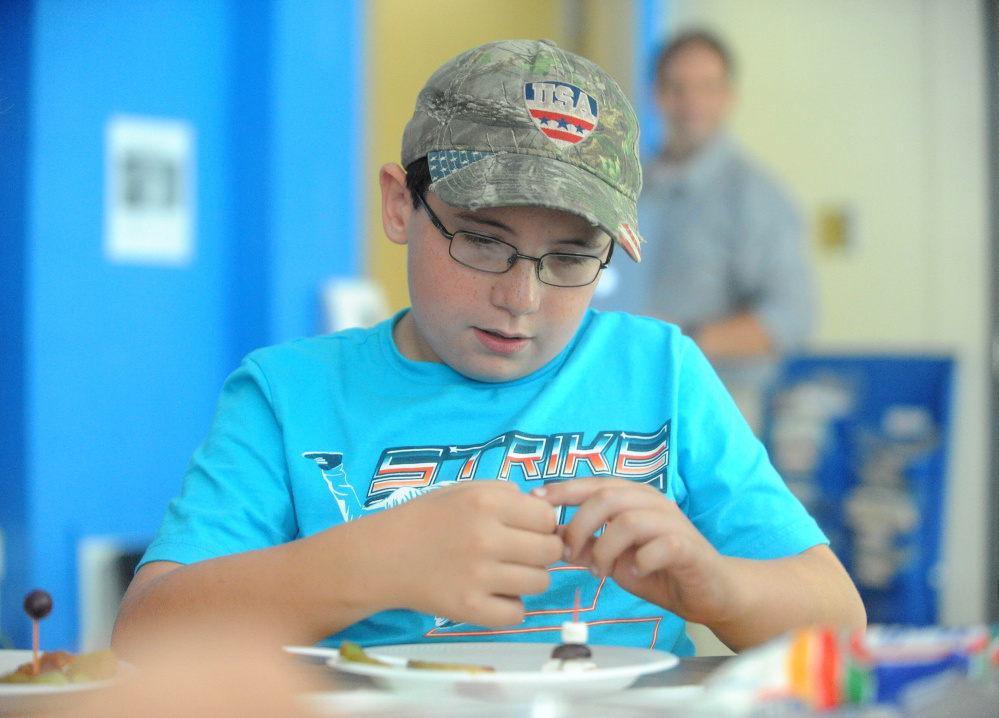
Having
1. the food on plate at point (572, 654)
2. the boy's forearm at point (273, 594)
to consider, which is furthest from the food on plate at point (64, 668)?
the food on plate at point (572, 654)

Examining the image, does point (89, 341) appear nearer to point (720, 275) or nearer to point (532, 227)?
point (720, 275)

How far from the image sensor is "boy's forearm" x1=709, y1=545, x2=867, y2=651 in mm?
868

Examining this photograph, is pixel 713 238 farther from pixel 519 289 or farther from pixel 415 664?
pixel 415 664

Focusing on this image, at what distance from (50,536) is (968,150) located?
3258 mm

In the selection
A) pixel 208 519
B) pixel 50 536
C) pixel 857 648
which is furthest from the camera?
pixel 50 536

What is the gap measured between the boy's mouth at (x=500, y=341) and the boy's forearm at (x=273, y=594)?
287mm

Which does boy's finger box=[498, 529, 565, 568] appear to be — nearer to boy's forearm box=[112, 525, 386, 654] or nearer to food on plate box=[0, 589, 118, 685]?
boy's forearm box=[112, 525, 386, 654]

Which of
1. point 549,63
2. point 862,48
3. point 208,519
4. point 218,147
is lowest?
point 208,519

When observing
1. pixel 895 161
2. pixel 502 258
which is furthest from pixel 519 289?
pixel 895 161

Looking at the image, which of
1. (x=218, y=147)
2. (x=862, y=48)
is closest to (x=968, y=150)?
(x=862, y=48)

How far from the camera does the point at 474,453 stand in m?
1.06

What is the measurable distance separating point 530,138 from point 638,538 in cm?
40

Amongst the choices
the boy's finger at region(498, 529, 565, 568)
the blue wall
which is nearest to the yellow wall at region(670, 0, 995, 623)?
the blue wall

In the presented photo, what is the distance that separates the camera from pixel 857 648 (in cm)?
52
